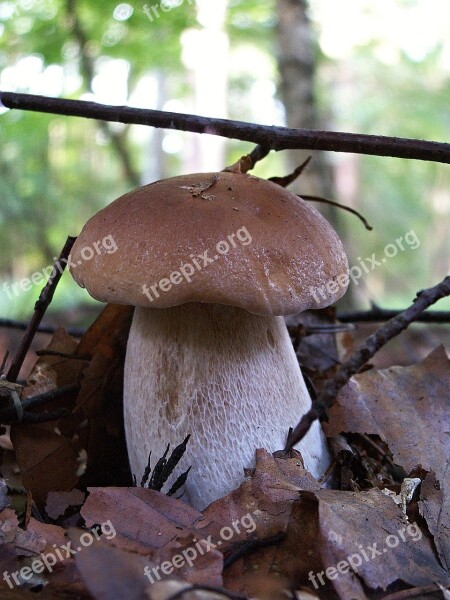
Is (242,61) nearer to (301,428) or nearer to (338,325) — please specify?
(338,325)

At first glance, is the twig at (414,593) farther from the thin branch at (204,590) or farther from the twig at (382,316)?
the twig at (382,316)

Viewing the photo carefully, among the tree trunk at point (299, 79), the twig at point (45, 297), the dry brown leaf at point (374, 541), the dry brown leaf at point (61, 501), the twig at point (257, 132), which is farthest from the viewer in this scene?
the tree trunk at point (299, 79)

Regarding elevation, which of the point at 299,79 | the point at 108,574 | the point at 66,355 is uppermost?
the point at 299,79

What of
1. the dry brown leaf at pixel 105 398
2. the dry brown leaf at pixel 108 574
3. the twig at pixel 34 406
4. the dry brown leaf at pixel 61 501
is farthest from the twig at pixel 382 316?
the dry brown leaf at pixel 108 574

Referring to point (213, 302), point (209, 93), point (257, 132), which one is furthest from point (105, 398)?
point (209, 93)
